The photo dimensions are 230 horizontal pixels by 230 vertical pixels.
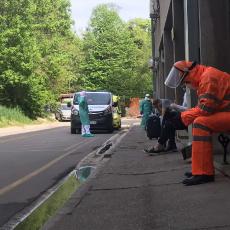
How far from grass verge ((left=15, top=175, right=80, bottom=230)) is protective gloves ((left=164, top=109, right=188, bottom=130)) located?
2.08 meters

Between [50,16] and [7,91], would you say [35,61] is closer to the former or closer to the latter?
[7,91]

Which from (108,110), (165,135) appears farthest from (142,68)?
(165,135)

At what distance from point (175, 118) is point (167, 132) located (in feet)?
4.66

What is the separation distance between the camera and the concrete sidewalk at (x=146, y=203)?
5.72m

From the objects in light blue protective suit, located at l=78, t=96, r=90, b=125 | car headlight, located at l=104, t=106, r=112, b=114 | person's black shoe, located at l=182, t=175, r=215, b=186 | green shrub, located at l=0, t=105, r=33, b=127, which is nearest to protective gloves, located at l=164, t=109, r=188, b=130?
person's black shoe, located at l=182, t=175, r=215, b=186

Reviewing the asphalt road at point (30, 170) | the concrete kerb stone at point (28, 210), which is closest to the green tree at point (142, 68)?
the asphalt road at point (30, 170)

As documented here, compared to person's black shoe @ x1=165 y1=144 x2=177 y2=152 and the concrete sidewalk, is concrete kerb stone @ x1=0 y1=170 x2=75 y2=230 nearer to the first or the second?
the concrete sidewalk

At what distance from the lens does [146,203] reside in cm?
682

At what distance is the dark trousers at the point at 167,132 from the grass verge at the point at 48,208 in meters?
2.39

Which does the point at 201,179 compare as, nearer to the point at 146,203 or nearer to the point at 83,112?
the point at 146,203

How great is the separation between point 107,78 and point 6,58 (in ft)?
87.1

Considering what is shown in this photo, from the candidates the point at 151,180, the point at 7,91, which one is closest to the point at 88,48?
the point at 7,91

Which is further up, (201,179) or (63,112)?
(201,179)

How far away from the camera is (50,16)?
5150cm
